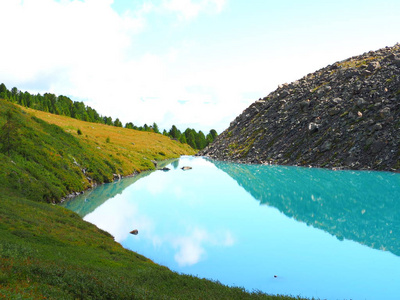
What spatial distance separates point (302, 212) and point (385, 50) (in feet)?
407

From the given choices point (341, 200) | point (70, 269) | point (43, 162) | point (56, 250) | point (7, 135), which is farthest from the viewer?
point (341, 200)

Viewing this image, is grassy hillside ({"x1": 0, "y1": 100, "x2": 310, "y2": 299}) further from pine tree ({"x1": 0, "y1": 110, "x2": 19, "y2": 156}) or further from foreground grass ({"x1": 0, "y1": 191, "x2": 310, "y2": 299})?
pine tree ({"x1": 0, "y1": 110, "x2": 19, "y2": 156})

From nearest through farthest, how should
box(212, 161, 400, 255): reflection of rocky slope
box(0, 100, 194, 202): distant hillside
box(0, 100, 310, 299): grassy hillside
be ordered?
box(0, 100, 310, 299): grassy hillside < box(212, 161, 400, 255): reflection of rocky slope < box(0, 100, 194, 202): distant hillside

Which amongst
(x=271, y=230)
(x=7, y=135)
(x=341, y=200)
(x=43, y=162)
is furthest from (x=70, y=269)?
(x=341, y=200)

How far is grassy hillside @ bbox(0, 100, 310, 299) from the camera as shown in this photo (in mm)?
13352

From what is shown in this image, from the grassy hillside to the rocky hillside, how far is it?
73294 millimetres

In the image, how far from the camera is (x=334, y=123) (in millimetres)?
103250

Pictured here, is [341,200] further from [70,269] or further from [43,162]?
[43,162]

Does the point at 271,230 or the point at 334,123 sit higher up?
the point at 334,123

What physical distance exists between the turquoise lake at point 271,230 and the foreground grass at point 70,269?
585 centimetres

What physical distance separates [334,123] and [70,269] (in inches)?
4028

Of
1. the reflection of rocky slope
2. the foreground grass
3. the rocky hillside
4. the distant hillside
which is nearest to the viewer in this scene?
the foreground grass

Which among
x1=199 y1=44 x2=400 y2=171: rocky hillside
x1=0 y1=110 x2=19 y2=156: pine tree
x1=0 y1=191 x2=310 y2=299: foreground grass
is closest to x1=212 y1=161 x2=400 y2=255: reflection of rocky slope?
x1=199 y1=44 x2=400 y2=171: rocky hillside

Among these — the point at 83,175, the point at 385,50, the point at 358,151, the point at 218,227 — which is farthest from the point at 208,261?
the point at 385,50
